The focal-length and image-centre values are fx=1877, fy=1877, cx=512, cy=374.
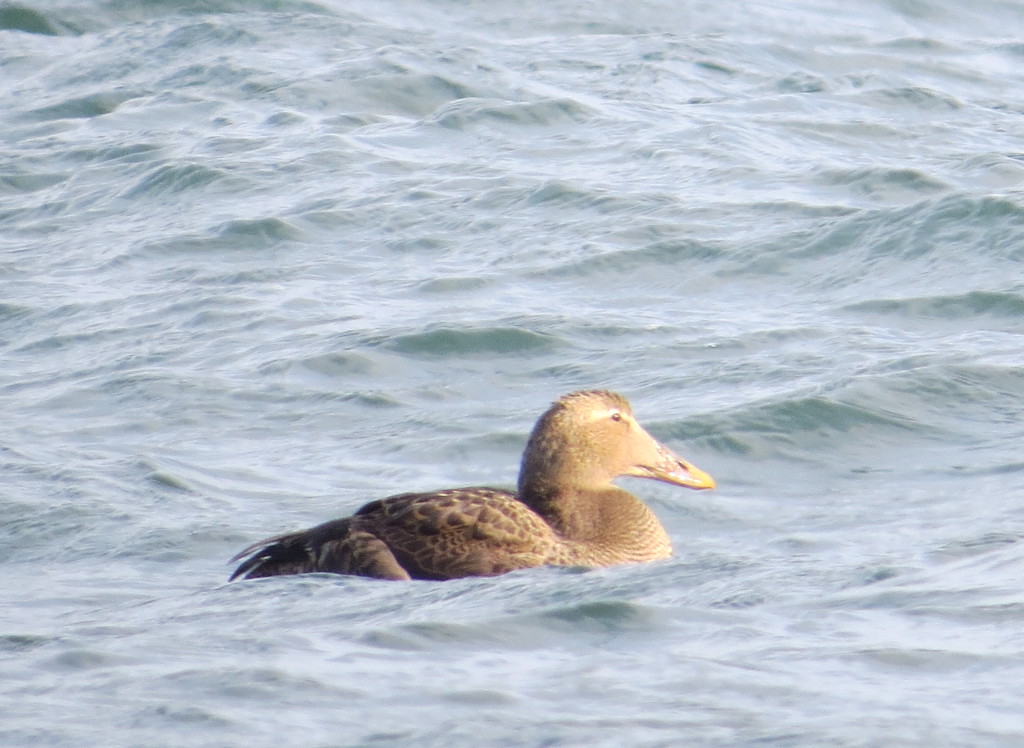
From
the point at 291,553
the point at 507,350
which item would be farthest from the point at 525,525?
the point at 507,350

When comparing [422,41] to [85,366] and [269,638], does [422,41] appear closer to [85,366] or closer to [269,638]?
[85,366]

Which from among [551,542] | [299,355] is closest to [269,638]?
[551,542]

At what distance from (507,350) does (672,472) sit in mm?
2753

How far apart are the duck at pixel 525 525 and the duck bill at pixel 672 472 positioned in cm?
8

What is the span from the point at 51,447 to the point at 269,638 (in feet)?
11.4

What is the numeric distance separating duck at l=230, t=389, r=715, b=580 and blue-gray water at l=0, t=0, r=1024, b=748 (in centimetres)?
17

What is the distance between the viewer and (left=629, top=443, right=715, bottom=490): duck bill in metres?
7.35

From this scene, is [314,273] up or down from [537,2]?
down

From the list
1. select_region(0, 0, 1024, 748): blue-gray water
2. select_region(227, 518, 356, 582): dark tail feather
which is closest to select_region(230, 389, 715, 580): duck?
select_region(227, 518, 356, 582): dark tail feather

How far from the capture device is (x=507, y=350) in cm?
1000

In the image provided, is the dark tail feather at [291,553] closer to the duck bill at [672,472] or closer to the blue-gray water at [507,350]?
the blue-gray water at [507,350]

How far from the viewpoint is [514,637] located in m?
5.56

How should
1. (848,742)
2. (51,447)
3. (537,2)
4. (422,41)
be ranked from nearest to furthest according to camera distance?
(848,742) < (51,447) < (422,41) < (537,2)

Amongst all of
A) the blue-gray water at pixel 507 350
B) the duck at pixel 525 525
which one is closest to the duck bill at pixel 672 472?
the duck at pixel 525 525
